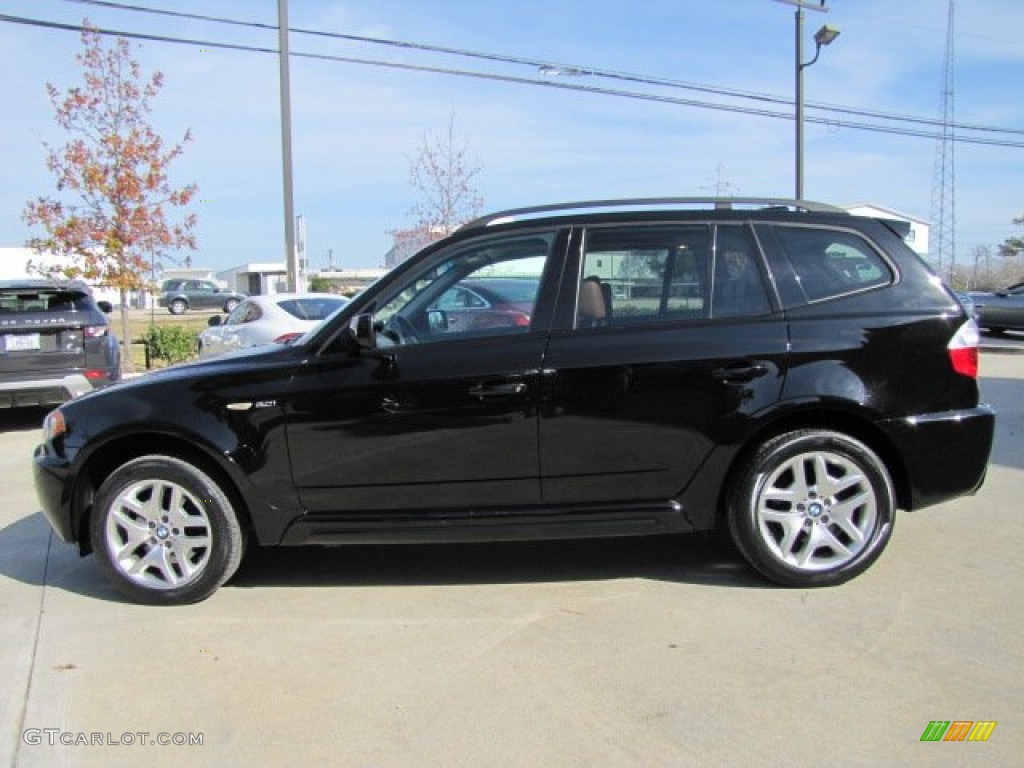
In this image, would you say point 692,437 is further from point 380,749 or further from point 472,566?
point 380,749

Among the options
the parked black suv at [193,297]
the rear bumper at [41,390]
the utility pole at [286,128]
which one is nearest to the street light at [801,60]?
the utility pole at [286,128]

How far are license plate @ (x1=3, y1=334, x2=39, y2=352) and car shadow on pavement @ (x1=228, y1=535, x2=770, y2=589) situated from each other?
5053 mm

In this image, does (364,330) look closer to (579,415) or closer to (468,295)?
(468,295)

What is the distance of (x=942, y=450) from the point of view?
13.5 ft

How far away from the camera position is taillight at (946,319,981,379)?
13.5ft

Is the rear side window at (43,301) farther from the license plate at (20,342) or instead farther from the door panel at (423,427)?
the door panel at (423,427)

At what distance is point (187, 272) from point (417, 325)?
3047 inches

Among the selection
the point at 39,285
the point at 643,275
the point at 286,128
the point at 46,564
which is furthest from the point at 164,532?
the point at 286,128

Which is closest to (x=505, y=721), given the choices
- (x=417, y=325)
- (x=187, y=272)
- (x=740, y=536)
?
(x=740, y=536)

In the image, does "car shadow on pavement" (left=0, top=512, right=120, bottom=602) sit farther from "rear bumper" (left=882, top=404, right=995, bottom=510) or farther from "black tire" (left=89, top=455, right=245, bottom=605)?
"rear bumper" (left=882, top=404, right=995, bottom=510)

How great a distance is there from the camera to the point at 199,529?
418 cm

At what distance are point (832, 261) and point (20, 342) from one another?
7781 millimetres

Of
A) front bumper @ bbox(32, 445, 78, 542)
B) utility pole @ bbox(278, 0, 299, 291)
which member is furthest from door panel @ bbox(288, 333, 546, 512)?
utility pole @ bbox(278, 0, 299, 291)

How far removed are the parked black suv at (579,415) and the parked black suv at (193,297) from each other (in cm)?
4096
